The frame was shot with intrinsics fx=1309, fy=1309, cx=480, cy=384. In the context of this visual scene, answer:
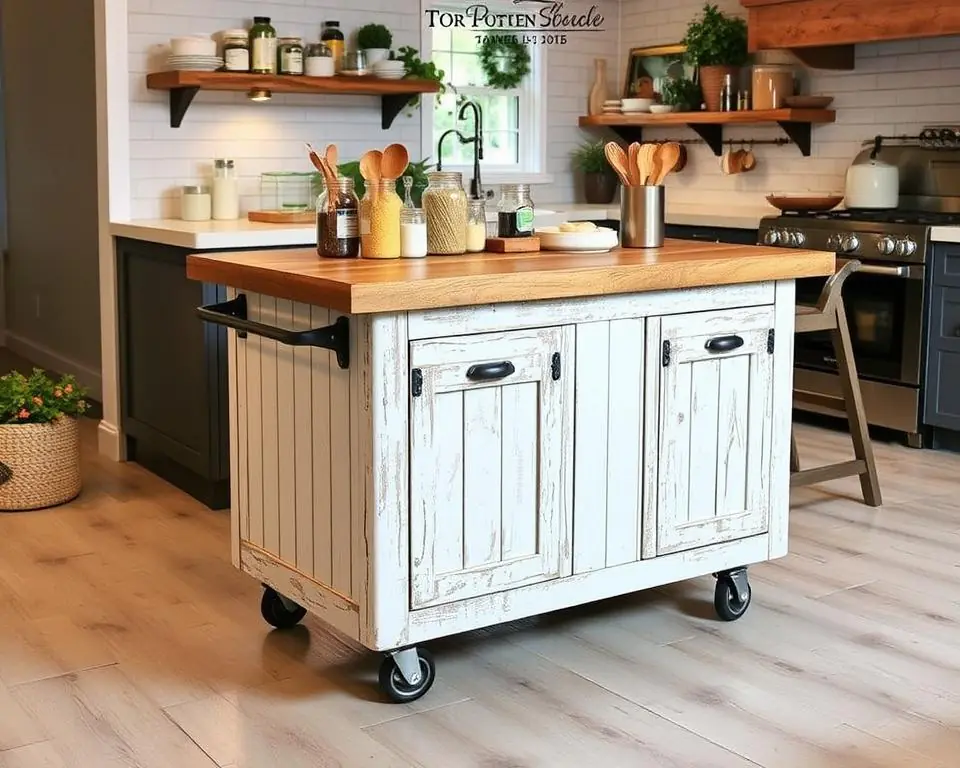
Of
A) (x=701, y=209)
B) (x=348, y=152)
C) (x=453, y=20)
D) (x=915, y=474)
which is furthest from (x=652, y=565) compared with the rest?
(x=453, y=20)

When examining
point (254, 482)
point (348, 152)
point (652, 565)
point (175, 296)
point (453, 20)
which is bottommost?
point (652, 565)

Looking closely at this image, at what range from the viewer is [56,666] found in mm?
3129

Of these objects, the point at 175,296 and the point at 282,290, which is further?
the point at 175,296

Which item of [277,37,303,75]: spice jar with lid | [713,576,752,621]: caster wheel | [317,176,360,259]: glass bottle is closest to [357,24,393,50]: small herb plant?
[277,37,303,75]: spice jar with lid

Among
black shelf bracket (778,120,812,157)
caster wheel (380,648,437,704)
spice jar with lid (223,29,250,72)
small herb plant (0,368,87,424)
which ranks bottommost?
caster wheel (380,648,437,704)

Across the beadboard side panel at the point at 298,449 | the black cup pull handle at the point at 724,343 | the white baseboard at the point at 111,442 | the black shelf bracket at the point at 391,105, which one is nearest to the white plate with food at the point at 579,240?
the black cup pull handle at the point at 724,343

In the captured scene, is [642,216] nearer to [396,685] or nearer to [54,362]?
[396,685]

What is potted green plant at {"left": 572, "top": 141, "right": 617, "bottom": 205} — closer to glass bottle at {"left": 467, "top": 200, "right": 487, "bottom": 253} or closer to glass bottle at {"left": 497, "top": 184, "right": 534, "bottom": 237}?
glass bottle at {"left": 497, "top": 184, "right": 534, "bottom": 237}

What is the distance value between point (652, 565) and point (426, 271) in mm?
971

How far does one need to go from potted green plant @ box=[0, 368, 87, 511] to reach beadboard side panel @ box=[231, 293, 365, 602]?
1.50 metres

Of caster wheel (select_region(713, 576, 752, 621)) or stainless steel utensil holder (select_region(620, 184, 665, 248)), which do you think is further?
stainless steel utensil holder (select_region(620, 184, 665, 248))

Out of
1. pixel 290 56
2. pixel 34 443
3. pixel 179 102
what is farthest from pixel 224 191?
pixel 34 443

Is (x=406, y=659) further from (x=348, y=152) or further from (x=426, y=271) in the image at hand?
(x=348, y=152)

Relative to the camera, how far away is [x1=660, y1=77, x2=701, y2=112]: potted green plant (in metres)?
6.86
